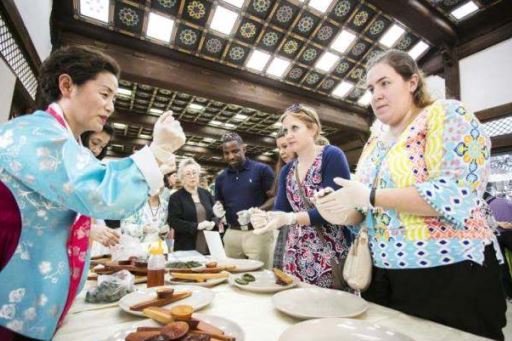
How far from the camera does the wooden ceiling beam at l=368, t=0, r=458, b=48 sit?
420cm

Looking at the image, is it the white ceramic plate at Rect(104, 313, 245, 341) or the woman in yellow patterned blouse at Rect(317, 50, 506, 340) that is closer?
the white ceramic plate at Rect(104, 313, 245, 341)

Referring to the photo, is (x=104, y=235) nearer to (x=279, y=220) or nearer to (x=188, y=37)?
(x=279, y=220)

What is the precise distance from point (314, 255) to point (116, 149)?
12.1 metres

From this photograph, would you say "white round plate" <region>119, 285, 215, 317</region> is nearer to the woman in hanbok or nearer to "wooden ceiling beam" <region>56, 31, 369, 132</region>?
the woman in hanbok

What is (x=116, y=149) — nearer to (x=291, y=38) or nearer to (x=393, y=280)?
(x=291, y=38)

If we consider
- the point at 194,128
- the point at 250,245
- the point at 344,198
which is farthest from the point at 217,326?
the point at 194,128

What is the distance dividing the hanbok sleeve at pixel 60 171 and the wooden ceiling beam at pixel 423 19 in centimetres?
464

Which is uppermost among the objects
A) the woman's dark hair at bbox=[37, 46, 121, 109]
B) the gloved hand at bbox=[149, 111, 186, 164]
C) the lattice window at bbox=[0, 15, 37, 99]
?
the lattice window at bbox=[0, 15, 37, 99]

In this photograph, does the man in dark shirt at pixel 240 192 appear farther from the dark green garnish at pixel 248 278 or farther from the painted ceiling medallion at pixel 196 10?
the painted ceiling medallion at pixel 196 10

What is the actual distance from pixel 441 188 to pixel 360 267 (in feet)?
1.37

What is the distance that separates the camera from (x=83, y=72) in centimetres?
105

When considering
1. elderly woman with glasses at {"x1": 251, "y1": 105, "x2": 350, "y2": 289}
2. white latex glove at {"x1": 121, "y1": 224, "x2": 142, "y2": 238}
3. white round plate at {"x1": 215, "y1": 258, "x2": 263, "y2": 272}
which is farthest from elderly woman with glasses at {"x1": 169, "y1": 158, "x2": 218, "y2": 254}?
elderly woman with glasses at {"x1": 251, "y1": 105, "x2": 350, "y2": 289}

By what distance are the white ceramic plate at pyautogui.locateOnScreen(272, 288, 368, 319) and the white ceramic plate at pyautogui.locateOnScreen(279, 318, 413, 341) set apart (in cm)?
12

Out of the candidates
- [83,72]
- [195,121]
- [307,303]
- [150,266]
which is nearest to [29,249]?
[150,266]
